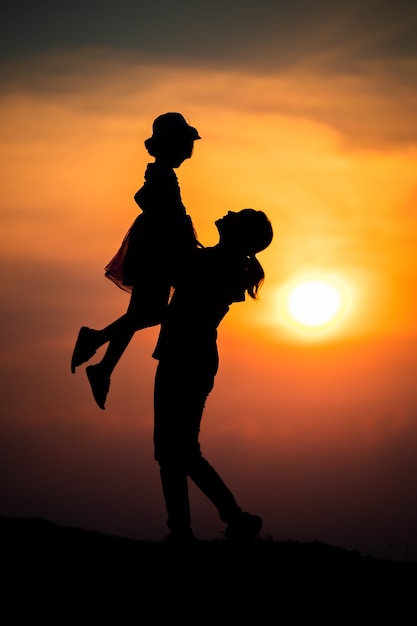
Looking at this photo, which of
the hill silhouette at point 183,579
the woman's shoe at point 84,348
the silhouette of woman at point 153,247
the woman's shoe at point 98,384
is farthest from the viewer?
the woman's shoe at point 84,348

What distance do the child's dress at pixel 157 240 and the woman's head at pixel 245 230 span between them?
0.86 feet

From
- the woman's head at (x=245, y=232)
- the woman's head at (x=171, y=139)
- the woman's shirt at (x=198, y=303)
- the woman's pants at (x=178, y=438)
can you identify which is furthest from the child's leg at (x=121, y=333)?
the woman's head at (x=171, y=139)

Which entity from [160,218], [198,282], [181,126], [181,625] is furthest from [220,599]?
[181,126]

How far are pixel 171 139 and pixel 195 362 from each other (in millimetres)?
1778

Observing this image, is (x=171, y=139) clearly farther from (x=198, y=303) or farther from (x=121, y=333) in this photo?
(x=121, y=333)

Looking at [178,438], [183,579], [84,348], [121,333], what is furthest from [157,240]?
[183,579]

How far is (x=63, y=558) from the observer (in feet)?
19.3

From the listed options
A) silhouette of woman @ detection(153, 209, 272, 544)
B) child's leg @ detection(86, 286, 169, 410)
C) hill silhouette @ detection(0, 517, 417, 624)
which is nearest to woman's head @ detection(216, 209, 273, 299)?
silhouette of woman @ detection(153, 209, 272, 544)

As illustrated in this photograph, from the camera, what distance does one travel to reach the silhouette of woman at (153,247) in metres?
6.47

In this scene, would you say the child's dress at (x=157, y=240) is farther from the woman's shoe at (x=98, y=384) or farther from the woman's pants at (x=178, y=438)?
the woman's shoe at (x=98, y=384)

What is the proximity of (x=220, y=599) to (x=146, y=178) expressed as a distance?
3.19 m

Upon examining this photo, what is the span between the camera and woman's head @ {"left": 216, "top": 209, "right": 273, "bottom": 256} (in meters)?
6.54

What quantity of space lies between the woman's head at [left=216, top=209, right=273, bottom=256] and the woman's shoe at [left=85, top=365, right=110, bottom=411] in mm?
1399

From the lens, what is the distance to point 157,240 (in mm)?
6441
